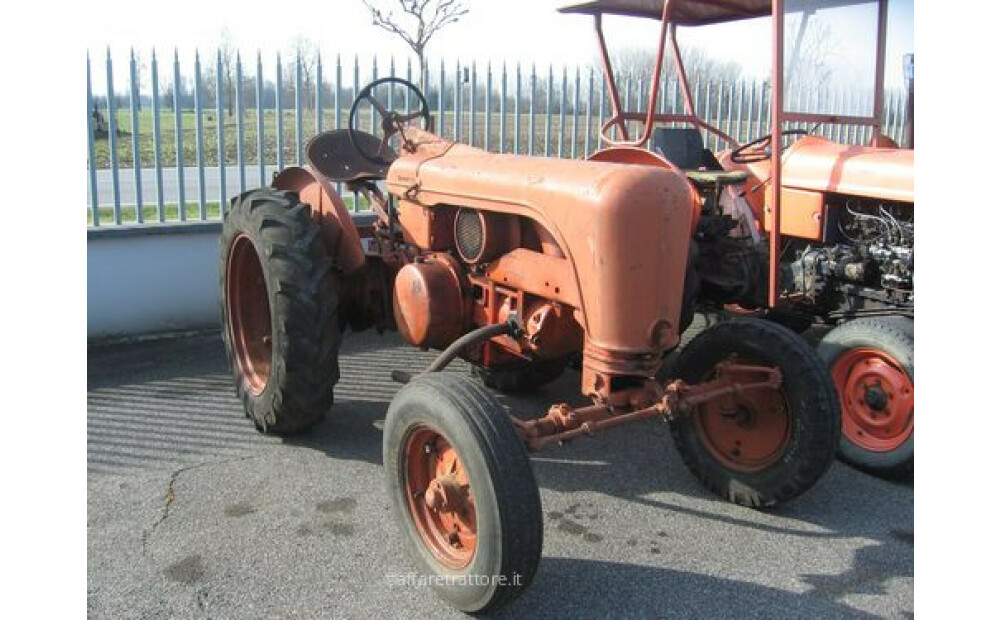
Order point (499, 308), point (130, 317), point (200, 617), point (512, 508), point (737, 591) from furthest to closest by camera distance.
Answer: point (130, 317) → point (499, 308) → point (737, 591) → point (200, 617) → point (512, 508)

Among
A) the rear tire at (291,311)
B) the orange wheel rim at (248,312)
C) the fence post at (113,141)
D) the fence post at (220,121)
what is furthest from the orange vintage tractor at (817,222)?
the fence post at (113,141)

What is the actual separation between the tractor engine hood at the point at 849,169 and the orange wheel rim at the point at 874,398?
88 cm

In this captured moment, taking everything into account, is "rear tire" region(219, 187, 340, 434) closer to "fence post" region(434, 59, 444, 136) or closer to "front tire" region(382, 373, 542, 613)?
"front tire" region(382, 373, 542, 613)

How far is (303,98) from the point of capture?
6.36m

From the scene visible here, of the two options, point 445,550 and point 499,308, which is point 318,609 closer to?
point 445,550

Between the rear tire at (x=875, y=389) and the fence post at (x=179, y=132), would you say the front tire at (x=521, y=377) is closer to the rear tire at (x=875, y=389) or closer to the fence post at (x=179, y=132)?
the rear tire at (x=875, y=389)

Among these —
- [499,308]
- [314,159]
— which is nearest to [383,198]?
[314,159]

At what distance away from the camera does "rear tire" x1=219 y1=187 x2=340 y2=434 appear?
3.66 m

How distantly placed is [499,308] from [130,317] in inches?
135

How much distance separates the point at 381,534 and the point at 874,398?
7.51ft

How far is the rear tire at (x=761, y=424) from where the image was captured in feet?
10.2

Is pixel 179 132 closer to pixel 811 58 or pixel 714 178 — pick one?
pixel 714 178

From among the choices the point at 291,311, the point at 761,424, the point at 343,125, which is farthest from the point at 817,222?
the point at 343,125

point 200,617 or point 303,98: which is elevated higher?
point 303,98
